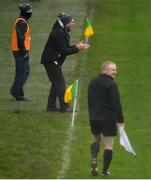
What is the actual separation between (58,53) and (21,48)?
131 centimetres

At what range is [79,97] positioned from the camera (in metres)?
19.6

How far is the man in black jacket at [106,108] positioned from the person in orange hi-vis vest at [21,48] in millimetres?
5531

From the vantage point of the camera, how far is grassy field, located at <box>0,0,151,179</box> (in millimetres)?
14703

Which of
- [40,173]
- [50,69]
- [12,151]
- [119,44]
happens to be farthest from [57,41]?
[119,44]

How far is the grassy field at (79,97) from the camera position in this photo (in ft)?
48.2

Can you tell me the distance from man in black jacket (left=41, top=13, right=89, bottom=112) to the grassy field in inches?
15.6

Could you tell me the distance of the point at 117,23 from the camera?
27.7 metres

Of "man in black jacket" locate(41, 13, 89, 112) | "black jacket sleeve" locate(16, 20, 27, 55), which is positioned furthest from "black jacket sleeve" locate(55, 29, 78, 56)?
"black jacket sleeve" locate(16, 20, 27, 55)

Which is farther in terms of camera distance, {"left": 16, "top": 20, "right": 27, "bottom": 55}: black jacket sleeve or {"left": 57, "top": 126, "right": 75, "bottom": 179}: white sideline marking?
{"left": 16, "top": 20, "right": 27, "bottom": 55}: black jacket sleeve

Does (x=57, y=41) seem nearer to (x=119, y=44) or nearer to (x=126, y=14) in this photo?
(x=119, y=44)

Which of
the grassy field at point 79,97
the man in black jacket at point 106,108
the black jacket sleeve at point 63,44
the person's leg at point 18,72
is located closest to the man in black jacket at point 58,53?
the black jacket sleeve at point 63,44

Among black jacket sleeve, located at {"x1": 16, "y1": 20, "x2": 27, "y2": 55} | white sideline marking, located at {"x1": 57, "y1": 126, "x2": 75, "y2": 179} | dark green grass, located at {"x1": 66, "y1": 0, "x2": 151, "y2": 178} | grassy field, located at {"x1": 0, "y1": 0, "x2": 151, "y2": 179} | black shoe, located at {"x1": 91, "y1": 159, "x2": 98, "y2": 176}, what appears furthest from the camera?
black jacket sleeve, located at {"x1": 16, "y1": 20, "x2": 27, "y2": 55}

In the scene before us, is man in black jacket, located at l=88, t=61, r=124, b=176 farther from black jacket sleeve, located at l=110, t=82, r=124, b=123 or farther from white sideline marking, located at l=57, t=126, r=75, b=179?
white sideline marking, located at l=57, t=126, r=75, b=179

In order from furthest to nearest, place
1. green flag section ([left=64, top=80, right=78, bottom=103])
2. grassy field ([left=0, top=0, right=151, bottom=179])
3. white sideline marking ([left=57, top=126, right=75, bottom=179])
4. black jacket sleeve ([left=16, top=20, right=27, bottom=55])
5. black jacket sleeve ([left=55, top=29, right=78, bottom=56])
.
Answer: black jacket sleeve ([left=16, top=20, right=27, bottom=55]), black jacket sleeve ([left=55, top=29, right=78, bottom=56]), green flag section ([left=64, top=80, right=78, bottom=103]), grassy field ([left=0, top=0, right=151, bottom=179]), white sideline marking ([left=57, top=126, right=75, bottom=179])
